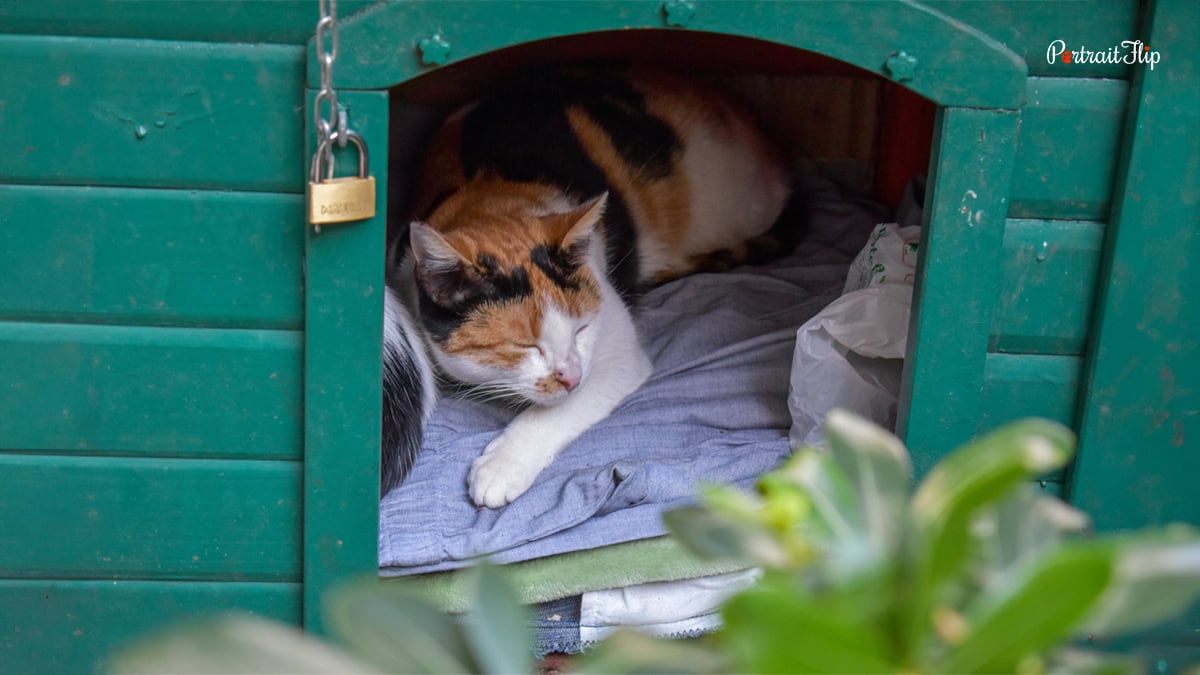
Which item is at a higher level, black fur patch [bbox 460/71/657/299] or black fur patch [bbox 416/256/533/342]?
black fur patch [bbox 460/71/657/299]

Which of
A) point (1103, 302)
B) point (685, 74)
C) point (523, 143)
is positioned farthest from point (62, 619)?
point (685, 74)

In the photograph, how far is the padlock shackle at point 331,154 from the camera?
60.0 inches

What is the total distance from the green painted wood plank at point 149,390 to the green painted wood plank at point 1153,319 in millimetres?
1271

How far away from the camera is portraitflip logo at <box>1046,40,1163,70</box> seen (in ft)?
5.27

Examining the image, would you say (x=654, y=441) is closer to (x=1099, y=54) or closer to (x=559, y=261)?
(x=559, y=261)

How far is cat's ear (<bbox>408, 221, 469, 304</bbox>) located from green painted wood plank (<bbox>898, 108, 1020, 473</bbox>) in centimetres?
80

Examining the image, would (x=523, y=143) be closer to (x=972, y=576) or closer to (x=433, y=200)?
(x=433, y=200)

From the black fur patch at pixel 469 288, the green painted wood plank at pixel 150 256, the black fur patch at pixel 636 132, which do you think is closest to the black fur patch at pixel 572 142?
the black fur patch at pixel 636 132

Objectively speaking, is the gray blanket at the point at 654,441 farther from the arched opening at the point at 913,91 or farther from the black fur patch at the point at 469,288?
the black fur patch at the point at 469,288

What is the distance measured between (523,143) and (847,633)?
7.09 feet

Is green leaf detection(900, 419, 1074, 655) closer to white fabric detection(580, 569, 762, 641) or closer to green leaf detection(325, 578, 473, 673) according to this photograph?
green leaf detection(325, 578, 473, 673)

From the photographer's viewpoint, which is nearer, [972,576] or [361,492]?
[972,576]

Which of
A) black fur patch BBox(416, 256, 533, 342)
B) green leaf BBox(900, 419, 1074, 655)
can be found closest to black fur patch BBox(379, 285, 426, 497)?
black fur patch BBox(416, 256, 533, 342)

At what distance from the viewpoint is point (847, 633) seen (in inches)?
18.8
